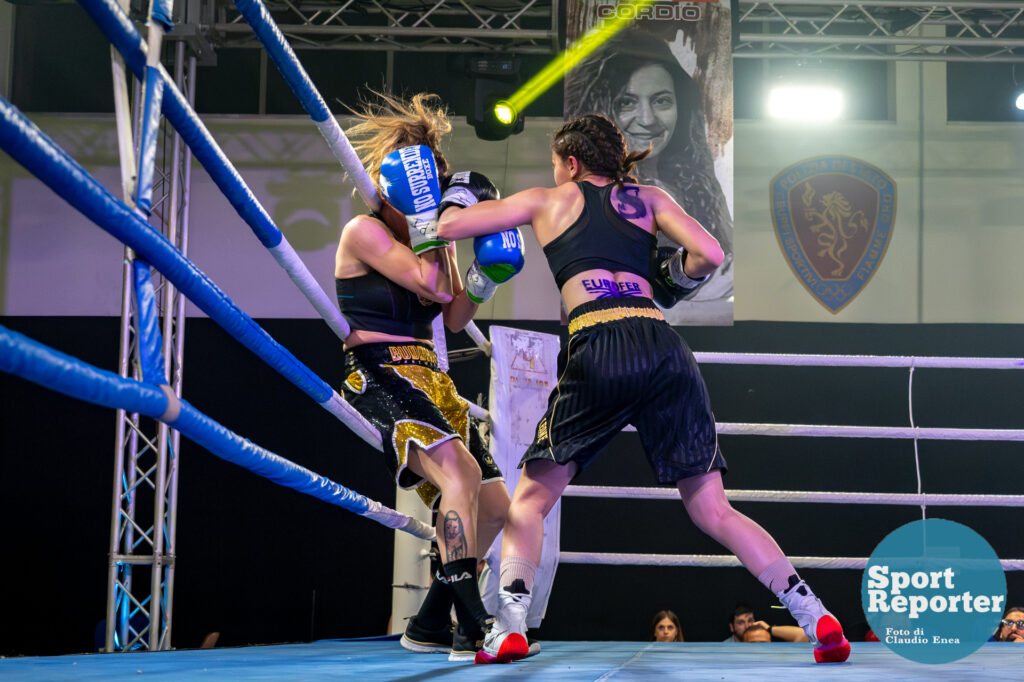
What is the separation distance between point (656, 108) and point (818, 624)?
3890mm

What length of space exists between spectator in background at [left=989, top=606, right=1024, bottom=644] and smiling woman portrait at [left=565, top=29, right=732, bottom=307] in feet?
6.95

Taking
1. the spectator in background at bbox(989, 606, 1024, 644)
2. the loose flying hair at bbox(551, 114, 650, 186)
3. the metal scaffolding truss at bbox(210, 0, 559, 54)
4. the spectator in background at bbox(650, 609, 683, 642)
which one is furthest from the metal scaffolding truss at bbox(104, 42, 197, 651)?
the spectator in background at bbox(989, 606, 1024, 644)

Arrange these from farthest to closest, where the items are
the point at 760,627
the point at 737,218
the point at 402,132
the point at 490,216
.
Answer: the point at 737,218 < the point at 760,627 < the point at 402,132 < the point at 490,216

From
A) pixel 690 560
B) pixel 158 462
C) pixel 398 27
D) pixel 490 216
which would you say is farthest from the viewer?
pixel 398 27

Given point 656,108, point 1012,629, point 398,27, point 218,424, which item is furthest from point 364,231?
point 398,27

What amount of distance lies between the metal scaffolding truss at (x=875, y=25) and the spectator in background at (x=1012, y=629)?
3146 millimetres

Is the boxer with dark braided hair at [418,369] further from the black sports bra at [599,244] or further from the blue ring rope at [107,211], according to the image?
the blue ring rope at [107,211]

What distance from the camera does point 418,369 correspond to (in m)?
1.99

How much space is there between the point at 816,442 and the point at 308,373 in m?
5.28

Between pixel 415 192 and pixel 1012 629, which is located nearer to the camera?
pixel 415 192

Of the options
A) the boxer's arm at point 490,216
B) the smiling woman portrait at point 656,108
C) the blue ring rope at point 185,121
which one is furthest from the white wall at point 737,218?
the blue ring rope at point 185,121

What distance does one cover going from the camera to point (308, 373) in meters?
1.56

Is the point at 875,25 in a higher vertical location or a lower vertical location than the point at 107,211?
higher

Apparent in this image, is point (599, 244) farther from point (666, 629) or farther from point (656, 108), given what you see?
point (666, 629)
